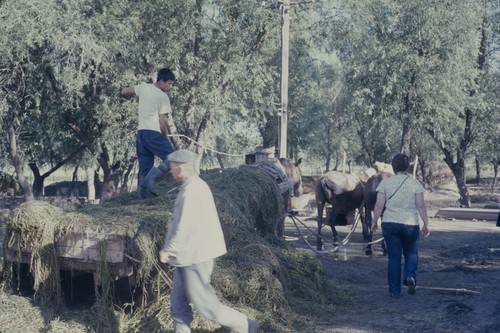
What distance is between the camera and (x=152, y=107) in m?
8.58

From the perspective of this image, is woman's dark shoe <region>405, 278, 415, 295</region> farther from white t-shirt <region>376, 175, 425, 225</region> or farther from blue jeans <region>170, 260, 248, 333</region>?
blue jeans <region>170, 260, 248, 333</region>

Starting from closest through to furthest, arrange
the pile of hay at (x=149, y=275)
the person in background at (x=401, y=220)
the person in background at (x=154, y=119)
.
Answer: the pile of hay at (x=149, y=275)
the person in background at (x=154, y=119)
the person in background at (x=401, y=220)

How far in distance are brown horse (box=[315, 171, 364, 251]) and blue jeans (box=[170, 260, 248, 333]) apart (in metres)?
8.80

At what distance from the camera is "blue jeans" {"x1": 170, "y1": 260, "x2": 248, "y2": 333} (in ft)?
19.1

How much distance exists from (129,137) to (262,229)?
44.8 ft

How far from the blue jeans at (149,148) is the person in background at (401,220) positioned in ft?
10.1

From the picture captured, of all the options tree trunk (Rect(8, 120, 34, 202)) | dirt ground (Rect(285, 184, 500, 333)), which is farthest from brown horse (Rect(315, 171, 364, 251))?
tree trunk (Rect(8, 120, 34, 202))

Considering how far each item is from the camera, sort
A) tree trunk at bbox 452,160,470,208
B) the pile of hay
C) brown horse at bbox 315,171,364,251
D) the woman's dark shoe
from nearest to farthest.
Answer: the pile of hay
the woman's dark shoe
brown horse at bbox 315,171,364,251
tree trunk at bbox 452,160,470,208

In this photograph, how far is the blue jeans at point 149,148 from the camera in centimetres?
857

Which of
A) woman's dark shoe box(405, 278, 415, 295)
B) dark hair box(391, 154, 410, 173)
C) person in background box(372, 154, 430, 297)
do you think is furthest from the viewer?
dark hair box(391, 154, 410, 173)

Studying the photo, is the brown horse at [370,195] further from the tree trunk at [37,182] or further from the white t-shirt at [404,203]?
the tree trunk at [37,182]

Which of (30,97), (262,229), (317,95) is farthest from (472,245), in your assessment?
(317,95)

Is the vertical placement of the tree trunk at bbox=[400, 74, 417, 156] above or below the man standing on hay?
above

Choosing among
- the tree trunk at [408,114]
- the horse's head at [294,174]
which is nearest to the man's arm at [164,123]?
the horse's head at [294,174]
